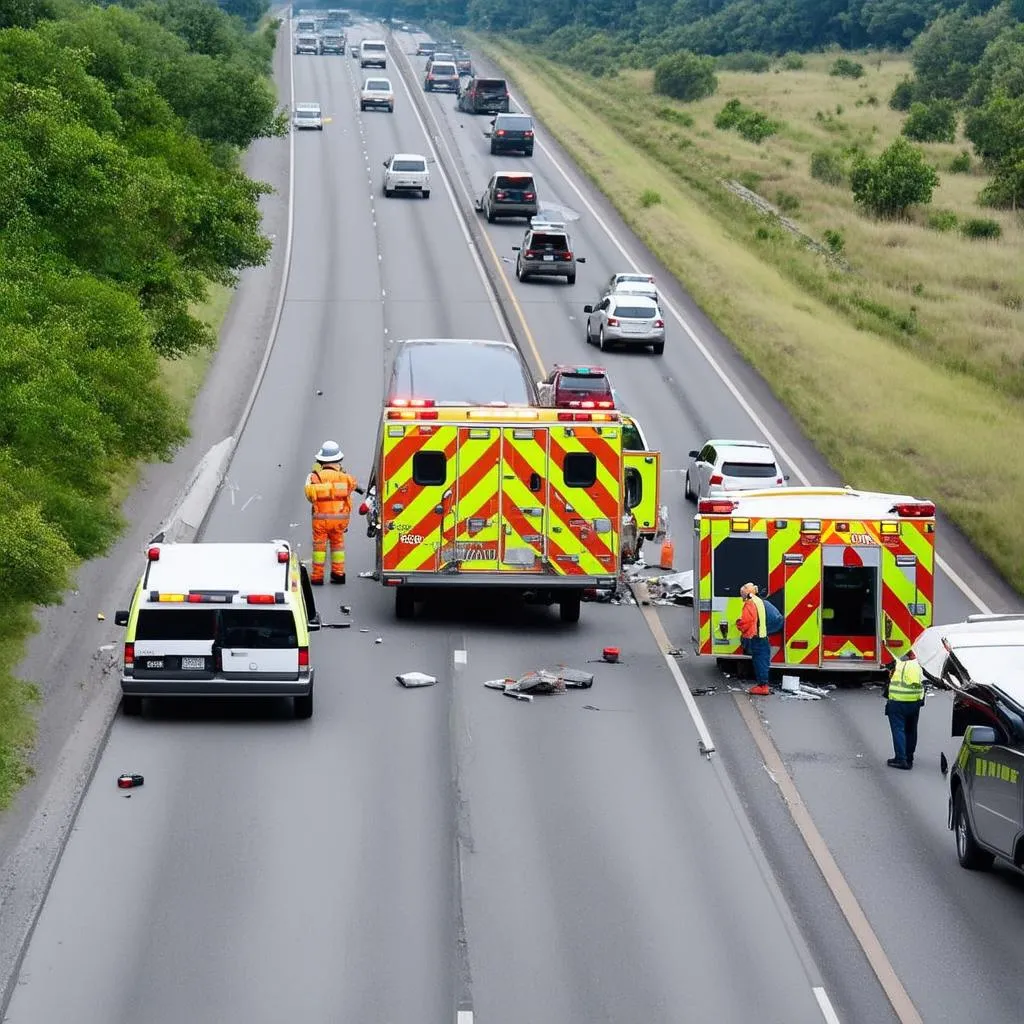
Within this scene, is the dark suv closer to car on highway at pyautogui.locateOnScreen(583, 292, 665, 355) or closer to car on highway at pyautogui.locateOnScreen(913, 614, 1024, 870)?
car on highway at pyautogui.locateOnScreen(583, 292, 665, 355)

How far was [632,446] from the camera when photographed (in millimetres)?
34250

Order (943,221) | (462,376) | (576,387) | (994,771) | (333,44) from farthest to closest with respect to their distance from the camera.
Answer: (333,44), (943,221), (576,387), (462,376), (994,771)

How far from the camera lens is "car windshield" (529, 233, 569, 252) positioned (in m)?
59.3

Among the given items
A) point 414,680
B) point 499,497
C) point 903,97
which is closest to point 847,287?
point 499,497

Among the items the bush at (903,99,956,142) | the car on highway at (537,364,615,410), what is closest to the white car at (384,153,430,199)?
the car on highway at (537,364,615,410)

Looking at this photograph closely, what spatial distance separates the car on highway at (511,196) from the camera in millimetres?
68375

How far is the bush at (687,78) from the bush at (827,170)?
101 feet

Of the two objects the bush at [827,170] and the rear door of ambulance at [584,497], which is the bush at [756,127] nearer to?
the bush at [827,170]

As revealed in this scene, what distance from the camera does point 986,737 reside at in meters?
16.8

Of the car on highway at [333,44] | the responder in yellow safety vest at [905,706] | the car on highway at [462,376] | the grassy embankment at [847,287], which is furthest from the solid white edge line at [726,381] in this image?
the car on highway at [333,44]

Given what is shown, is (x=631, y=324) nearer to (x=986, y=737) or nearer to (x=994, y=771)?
(x=994, y=771)

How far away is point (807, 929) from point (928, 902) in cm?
141

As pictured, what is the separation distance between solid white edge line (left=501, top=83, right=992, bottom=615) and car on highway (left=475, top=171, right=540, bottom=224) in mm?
3008

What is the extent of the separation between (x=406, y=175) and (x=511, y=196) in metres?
6.49
